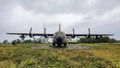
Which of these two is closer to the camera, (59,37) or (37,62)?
(37,62)

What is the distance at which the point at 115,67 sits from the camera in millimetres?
22141

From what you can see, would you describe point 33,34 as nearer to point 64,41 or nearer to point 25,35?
point 25,35

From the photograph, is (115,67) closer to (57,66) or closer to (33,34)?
(57,66)

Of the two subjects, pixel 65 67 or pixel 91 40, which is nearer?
pixel 65 67

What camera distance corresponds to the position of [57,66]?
68.4 feet

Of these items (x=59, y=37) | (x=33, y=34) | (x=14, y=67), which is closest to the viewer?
(x=14, y=67)

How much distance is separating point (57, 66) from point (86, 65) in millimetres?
2276

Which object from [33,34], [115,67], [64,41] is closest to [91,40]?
[33,34]

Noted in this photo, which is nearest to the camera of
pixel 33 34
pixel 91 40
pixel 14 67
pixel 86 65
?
pixel 14 67

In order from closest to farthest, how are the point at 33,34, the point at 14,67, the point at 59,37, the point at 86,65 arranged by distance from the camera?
the point at 14,67 → the point at 86,65 → the point at 59,37 → the point at 33,34

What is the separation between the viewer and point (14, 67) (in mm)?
19734

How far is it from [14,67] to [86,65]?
545 centimetres

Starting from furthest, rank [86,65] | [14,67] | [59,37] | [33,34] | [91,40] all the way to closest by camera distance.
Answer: [91,40] < [33,34] < [59,37] < [86,65] < [14,67]

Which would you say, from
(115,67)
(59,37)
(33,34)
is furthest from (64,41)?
(115,67)
